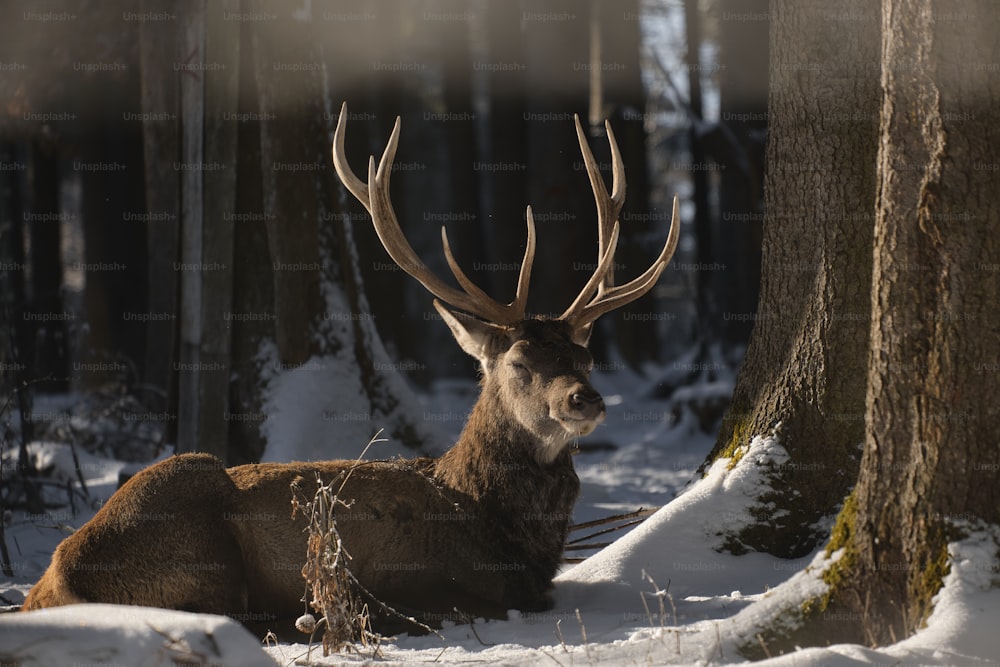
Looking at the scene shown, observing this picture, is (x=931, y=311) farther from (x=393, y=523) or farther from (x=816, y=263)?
(x=393, y=523)

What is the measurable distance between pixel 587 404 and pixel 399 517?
1137 mm

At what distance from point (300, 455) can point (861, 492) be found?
4.81m

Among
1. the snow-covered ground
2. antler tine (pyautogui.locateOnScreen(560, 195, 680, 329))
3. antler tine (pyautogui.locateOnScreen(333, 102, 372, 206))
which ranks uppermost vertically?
antler tine (pyautogui.locateOnScreen(333, 102, 372, 206))

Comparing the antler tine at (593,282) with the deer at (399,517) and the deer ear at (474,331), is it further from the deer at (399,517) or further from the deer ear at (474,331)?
the deer ear at (474,331)

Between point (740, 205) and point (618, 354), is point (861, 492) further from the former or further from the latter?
point (618, 354)

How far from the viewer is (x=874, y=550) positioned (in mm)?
3873

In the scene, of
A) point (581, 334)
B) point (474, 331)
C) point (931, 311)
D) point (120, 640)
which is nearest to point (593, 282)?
point (581, 334)

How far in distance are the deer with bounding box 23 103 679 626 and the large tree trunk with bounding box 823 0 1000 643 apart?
1.69 metres

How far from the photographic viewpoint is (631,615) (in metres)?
4.94

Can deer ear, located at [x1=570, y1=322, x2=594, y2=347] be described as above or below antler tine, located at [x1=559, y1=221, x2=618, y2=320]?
Answer: below

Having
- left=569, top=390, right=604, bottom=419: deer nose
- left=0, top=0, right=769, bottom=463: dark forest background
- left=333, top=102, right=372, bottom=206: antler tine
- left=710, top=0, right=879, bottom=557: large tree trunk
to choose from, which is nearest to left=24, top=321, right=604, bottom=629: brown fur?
left=569, top=390, right=604, bottom=419: deer nose

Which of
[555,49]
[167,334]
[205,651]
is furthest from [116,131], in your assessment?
[205,651]

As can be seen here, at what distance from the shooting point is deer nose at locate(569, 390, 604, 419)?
17.3 ft

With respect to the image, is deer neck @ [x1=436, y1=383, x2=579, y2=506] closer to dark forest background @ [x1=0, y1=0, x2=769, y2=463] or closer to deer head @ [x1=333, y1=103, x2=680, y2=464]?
deer head @ [x1=333, y1=103, x2=680, y2=464]
